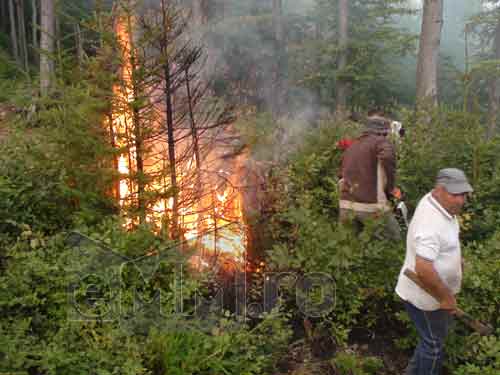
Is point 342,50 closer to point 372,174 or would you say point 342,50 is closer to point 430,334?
point 372,174

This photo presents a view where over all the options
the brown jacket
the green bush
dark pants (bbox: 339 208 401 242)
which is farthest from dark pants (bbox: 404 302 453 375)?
the brown jacket

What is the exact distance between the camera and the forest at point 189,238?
3.89m

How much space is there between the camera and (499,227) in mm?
5109

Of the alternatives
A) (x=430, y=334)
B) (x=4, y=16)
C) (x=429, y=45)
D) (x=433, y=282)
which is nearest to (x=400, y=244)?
(x=430, y=334)

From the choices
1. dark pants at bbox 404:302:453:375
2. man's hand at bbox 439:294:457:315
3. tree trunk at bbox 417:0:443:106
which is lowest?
dark pants at bbox 404:302:453:375

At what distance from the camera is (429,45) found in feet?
33.7

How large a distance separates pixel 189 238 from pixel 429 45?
789 cm

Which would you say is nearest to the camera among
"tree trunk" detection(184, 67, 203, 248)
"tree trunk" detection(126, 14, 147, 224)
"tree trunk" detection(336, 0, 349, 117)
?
"tree trunk" detection(126, 14, 147, 224)

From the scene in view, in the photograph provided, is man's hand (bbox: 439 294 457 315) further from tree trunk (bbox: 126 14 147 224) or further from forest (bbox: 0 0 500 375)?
tree trunk (bbox: 126 14 147 224)

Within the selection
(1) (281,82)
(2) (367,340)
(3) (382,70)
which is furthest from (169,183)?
(3) (382,70)

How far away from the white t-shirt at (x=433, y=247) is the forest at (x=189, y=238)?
2.36 feet

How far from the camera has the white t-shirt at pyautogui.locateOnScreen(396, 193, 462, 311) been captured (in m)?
3.10

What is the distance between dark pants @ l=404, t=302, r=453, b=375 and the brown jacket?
1668mm

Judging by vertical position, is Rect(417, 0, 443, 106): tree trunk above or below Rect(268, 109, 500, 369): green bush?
above
